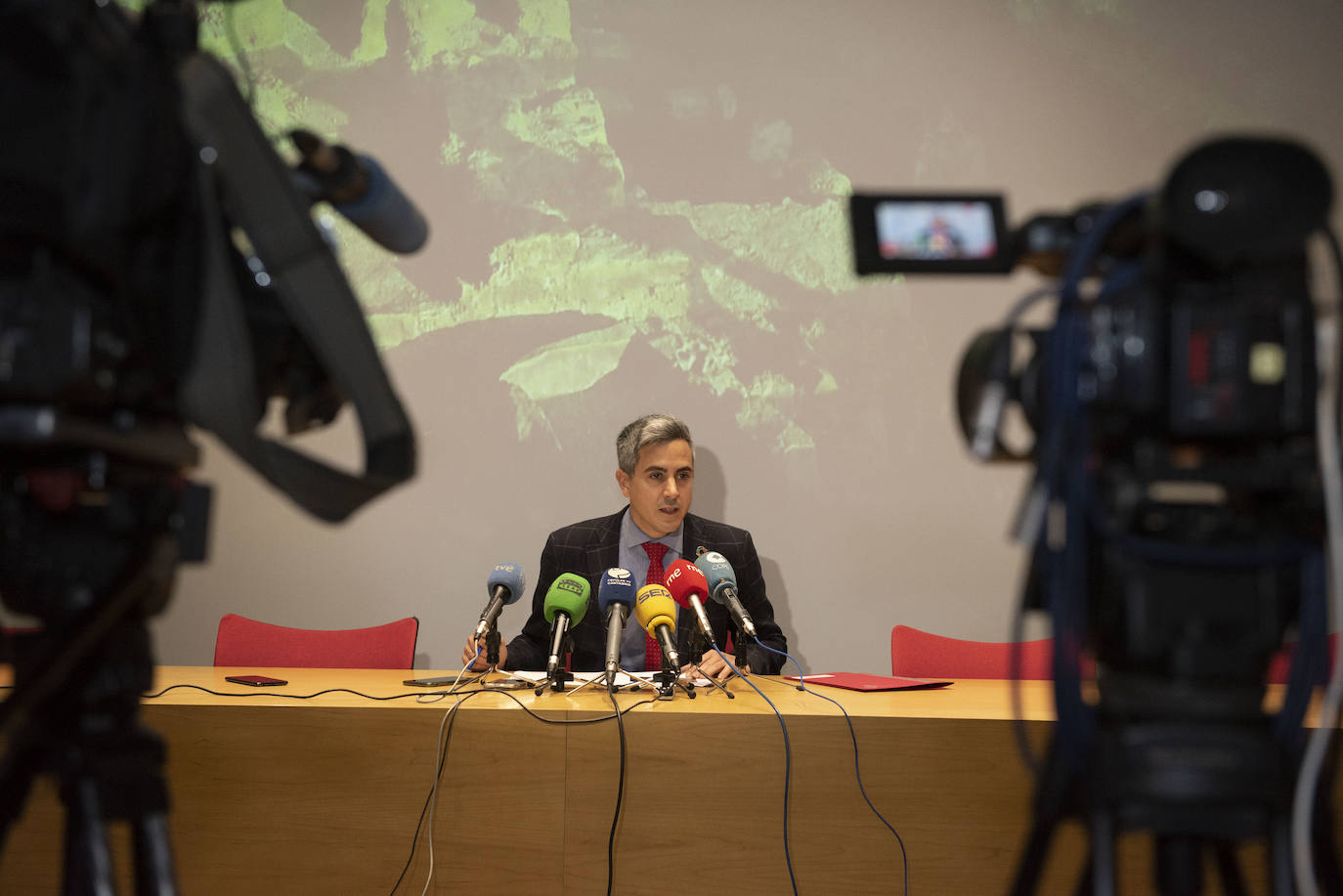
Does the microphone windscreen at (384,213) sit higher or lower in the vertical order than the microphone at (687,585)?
higher

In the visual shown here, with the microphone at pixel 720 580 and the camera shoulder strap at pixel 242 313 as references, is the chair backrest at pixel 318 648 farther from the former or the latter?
the camera shoulder strap at pixel 242 313

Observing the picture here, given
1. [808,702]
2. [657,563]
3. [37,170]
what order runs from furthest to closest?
[657,563], [808,702], [37,170]

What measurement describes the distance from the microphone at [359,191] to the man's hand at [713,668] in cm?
129

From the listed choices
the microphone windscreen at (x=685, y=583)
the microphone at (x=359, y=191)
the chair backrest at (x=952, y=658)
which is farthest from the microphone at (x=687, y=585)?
the microphone at (x=359, y=191)

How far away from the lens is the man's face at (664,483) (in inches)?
110

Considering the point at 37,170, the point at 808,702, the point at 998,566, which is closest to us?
the point at 37,170

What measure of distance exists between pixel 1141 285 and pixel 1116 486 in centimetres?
15

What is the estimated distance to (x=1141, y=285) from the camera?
2.29 ft

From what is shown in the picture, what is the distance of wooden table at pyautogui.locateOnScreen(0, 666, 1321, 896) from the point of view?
63.6 inches

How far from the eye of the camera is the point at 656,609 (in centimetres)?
184

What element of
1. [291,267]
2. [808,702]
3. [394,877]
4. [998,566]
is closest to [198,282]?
[291,267]

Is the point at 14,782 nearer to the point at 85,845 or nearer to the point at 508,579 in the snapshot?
the point at 85,845

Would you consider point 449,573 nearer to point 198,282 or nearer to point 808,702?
point 808,702

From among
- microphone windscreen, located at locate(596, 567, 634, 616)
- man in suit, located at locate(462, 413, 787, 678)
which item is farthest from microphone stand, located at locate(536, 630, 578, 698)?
man in suit, located at locate(462, 413, 787, 678)
